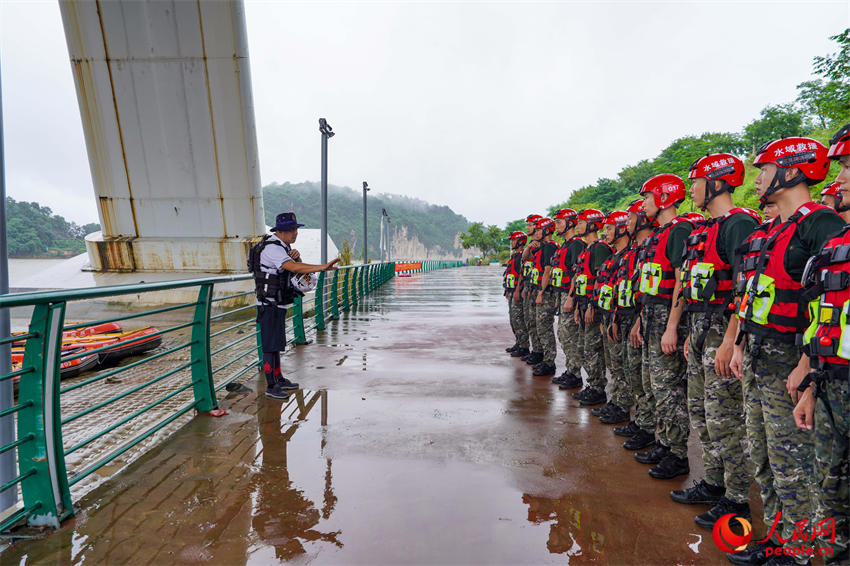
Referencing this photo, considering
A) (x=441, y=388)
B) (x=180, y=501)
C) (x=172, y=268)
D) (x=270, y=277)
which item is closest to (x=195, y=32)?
(x=172, y=268)

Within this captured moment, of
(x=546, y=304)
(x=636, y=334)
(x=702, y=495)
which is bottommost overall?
(x=702, y=495)

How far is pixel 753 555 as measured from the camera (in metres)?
2.43

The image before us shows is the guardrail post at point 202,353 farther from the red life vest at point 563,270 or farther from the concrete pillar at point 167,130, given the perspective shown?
the concrete pillar at point 167,130

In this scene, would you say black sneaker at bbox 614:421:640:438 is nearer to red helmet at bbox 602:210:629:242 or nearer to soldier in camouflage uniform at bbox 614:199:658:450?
soldier in camouflage uniform at bbox 614:199:658:450

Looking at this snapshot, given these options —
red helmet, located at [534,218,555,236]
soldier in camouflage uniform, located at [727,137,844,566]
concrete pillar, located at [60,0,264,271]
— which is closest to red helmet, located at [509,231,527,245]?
red helmet, located at [534,218,555,236]

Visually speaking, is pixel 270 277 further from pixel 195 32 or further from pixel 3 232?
pixel 195 32

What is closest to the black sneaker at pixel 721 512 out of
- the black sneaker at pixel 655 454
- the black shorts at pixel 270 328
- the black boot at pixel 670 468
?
the black boot at pixel 670 468

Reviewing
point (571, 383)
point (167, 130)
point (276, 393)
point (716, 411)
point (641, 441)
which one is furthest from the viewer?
point (167, 130)

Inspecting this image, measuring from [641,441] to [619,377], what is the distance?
0.78 meters

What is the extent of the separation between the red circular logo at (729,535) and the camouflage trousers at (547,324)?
146 inches

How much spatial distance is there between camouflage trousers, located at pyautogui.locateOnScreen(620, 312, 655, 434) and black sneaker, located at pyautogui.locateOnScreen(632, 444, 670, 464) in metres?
0.29

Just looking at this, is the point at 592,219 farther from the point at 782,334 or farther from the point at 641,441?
the point at 782,334

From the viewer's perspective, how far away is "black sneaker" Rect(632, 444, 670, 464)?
360 centimetres

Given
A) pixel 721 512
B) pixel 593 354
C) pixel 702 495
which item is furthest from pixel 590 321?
pixel 721 512
